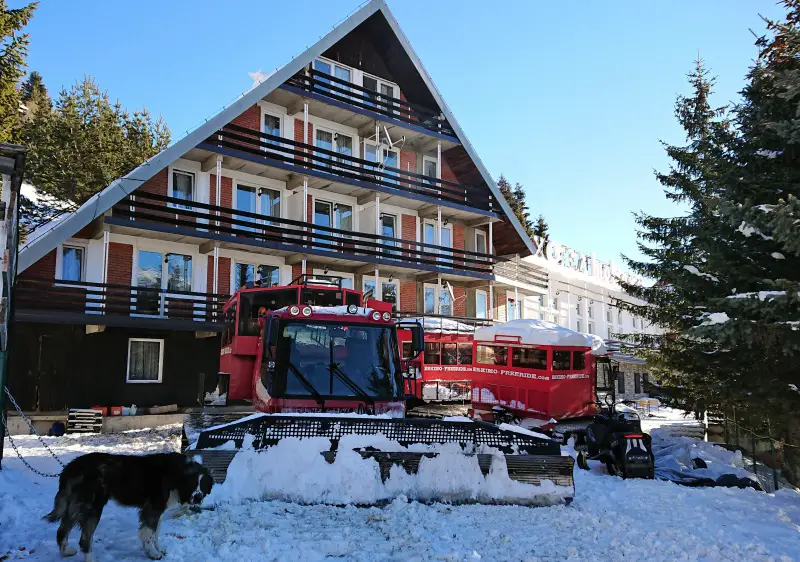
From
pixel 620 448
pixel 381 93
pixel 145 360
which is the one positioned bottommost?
pixel 620 448

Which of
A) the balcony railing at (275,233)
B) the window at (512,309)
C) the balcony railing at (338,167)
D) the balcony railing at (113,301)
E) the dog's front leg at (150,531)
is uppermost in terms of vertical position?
the balcony railing at (338,167)

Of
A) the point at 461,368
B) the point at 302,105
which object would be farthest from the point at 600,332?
the point at 302,105

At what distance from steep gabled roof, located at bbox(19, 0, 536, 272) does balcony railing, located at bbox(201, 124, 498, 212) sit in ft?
2.15

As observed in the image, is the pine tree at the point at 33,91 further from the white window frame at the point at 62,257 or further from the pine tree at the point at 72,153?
the white window frame at the point at 62,257

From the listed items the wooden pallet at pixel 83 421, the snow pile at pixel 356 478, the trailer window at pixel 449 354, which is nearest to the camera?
the snow pile at pixel 356 478

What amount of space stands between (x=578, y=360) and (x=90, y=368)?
1329 cm

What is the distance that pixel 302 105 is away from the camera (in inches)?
887

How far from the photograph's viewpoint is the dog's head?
17.0 feet

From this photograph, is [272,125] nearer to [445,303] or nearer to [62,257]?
[62,257]

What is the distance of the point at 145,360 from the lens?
18.9 meters

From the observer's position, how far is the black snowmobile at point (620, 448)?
9672mm

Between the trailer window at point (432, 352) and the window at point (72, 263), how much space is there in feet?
34.5

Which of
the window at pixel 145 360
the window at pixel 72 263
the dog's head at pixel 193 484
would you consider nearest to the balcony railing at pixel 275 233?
the window at pixel 72 263

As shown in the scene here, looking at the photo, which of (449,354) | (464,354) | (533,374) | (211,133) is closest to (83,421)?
(211,133)
